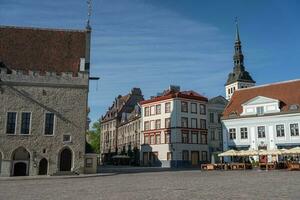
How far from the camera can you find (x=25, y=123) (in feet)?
105

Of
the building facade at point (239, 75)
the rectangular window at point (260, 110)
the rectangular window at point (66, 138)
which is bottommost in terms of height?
the rectangular window at point (66, 138)

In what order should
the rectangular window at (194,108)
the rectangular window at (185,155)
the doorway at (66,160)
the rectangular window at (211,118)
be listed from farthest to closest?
the rectangular window at (211,118), the rectangular window at (194,108), the rectangular window at (185,155), the doorway at (66,160)

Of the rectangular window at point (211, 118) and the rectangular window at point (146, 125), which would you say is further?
the rectangular window at point (211, 118)

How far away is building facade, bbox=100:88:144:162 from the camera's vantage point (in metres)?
69.7

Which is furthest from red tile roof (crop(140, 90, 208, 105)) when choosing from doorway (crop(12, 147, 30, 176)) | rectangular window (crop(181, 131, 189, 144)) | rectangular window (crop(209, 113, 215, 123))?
doorway (crop(12, 147, 30, 176))

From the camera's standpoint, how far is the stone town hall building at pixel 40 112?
31547 mm

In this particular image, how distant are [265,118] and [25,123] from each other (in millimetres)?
30833

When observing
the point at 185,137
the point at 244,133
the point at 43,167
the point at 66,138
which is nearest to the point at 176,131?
the point at 185,137

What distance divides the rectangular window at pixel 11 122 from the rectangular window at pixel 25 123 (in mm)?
694

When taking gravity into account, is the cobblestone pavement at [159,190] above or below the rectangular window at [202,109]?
below

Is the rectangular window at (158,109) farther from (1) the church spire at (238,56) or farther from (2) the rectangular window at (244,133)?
(1) the church spire at (238,56)

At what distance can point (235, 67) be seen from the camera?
91312 mm

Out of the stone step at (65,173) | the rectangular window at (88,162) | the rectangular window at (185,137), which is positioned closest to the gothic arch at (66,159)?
the stone step at (65,173)

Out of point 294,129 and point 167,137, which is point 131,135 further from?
point 294,129
